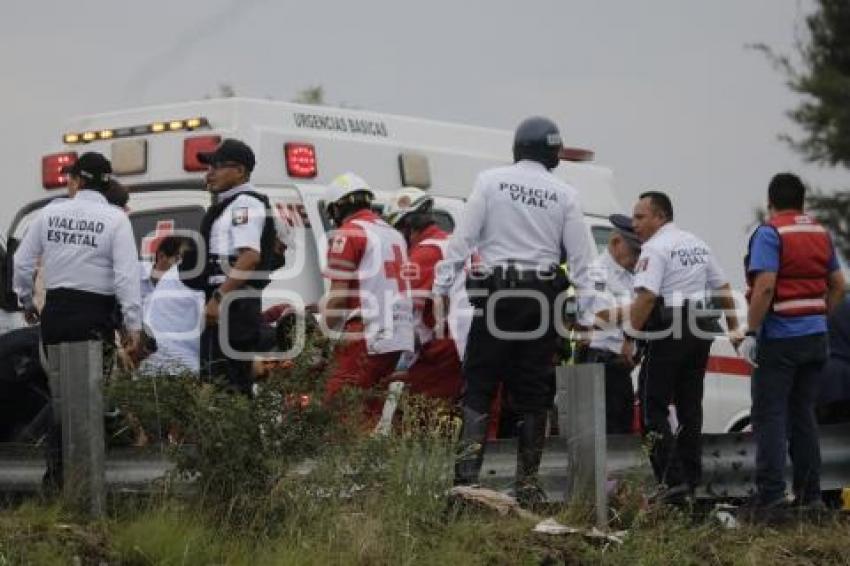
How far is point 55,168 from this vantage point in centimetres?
1228

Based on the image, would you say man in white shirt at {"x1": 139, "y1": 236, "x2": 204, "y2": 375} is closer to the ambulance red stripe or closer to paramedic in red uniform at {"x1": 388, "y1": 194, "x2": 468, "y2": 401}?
paramedic in red uniform at {"x1": 388, "y1": 194, "x2": 468, "y2": 401}

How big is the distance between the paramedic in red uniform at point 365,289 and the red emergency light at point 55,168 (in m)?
2.61

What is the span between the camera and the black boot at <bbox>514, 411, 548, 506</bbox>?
27.9 ft

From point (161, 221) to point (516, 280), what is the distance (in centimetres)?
306

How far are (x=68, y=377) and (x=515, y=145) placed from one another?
252 cm

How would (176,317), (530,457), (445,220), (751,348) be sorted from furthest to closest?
(445,220), (176,317), (751,348), (530,457)

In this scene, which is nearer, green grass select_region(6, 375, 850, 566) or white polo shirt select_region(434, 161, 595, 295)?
green grass select_region(6, 375, 850, 566)

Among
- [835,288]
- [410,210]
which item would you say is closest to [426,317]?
[410,210]

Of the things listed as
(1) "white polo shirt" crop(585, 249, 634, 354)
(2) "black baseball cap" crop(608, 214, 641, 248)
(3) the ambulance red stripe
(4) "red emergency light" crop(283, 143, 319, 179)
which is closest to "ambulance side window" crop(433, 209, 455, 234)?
(4) "red emergency light" crop(283, 143, 319, 179)

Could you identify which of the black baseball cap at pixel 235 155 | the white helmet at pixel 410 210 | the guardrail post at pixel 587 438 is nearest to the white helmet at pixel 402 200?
the white helmet at pixel 410 210

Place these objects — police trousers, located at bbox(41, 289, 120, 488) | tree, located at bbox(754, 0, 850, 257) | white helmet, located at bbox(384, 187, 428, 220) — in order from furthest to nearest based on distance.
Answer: tree, located at bbox(754, 0, 850, 257) < white helmet, located at bbox(384, 187, 428, 220) < police trousers, located at bbox(41, 289, 120, 488)

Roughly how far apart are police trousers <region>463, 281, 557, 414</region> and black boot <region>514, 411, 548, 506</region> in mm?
60

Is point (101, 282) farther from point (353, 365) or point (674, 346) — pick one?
point (674, 346)

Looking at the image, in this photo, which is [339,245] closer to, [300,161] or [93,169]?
[93,169]
